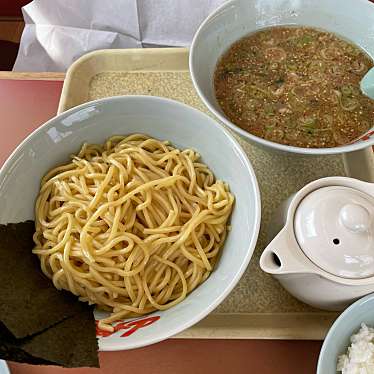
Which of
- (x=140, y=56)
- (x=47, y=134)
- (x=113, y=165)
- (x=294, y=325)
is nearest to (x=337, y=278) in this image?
(x=294, y=325)

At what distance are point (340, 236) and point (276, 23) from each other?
0.69 m

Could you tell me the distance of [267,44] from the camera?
1279 mm

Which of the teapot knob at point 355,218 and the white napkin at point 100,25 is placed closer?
the teapot knob at point 355,218

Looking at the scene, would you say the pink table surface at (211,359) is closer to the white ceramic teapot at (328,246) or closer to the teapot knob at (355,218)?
the white ceramic teapot at (328,246)

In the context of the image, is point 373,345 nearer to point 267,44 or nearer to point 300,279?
point 300,279

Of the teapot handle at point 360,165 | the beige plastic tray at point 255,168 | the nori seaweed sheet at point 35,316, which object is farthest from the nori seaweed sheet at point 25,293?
the teapot handle at point 360,165

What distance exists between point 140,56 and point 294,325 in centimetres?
83

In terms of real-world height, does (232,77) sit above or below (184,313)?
above

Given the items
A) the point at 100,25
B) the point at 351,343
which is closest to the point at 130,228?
the point at 351,343

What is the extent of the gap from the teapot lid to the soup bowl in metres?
0.36

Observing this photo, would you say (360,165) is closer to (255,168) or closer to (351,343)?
(255,168)

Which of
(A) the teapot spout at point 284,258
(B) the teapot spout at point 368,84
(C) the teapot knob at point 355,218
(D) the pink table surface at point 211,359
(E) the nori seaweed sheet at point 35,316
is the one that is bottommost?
(D) the pink table surface at point 211,359

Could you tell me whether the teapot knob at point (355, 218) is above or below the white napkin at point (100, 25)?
above

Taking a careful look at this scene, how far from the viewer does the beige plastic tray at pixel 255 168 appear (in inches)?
40.1
